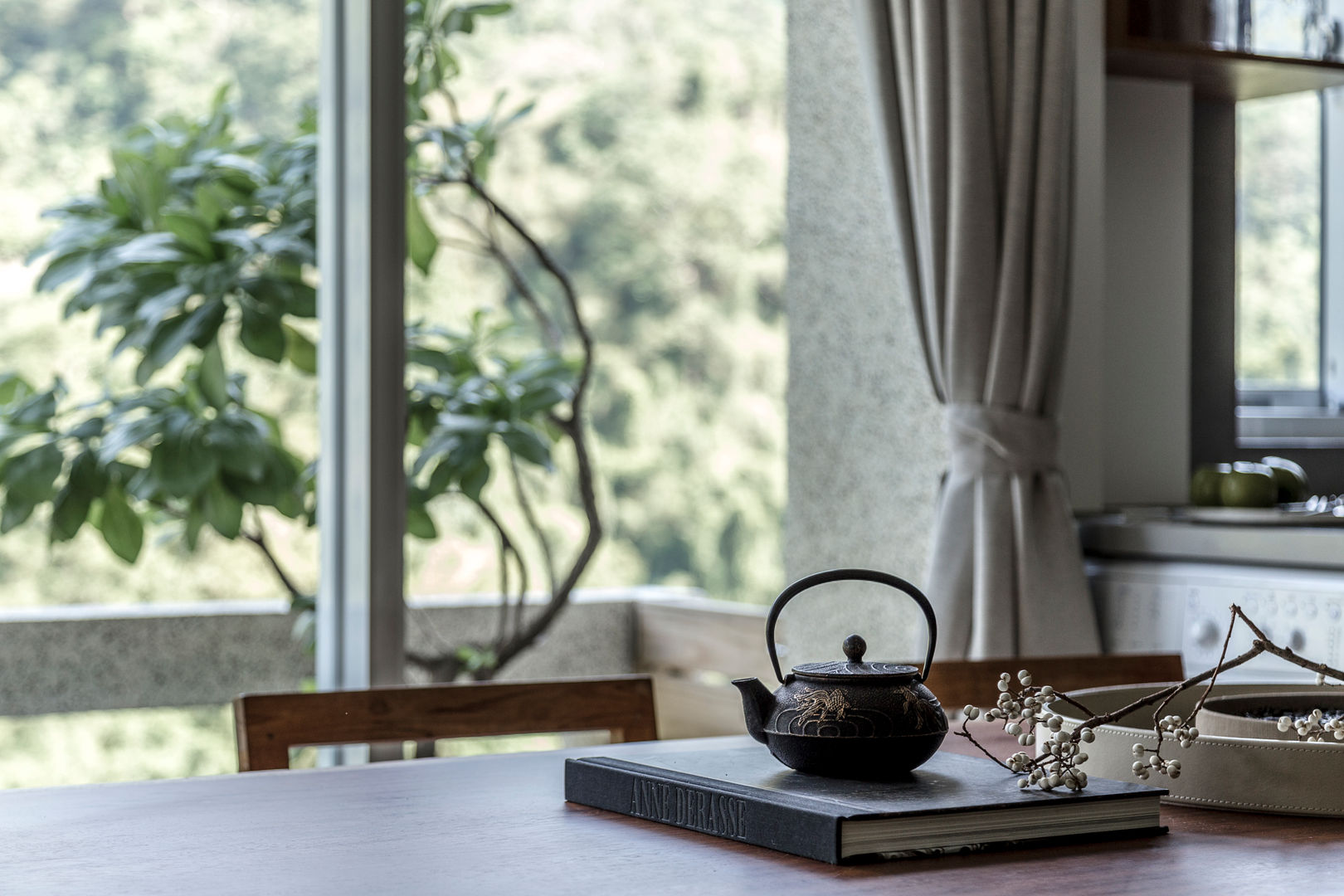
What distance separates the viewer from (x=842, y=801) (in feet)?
2.69

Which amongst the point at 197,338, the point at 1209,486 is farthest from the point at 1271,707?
the point at 197,338

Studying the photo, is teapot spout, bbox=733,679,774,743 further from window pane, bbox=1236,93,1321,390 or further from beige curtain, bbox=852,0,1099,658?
window pane, bbox=1236,93,1321,390

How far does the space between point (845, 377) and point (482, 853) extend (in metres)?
1.92

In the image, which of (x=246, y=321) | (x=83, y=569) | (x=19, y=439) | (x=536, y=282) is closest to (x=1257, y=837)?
(x=246, y=321)

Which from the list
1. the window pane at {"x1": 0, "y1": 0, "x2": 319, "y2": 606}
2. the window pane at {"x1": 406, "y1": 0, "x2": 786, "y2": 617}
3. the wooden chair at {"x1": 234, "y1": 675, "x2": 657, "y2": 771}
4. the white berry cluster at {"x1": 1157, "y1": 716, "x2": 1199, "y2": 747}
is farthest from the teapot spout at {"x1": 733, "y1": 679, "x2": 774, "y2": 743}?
the window pane at {"x1": 406, "y1": 0, "x2": 786, "y2": 617}

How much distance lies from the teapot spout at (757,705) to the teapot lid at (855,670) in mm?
23

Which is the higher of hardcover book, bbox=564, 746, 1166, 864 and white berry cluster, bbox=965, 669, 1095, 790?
white berry cluster, bbox=965, 669, 1095, 790

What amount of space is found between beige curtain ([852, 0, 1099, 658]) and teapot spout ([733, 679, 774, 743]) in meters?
1.43

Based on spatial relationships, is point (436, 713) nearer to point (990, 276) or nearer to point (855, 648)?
point (855, 648)

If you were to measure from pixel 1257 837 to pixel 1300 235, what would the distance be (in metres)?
2.43

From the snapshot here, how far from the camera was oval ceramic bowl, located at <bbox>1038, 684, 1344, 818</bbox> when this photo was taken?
92 cm

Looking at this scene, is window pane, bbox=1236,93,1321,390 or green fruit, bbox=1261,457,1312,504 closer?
green fruit, bbox=1261,457,1312,504

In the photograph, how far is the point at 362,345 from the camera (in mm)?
2145

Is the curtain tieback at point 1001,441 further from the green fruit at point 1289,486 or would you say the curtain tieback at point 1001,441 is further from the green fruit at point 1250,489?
the green fruit at point 1289,486
